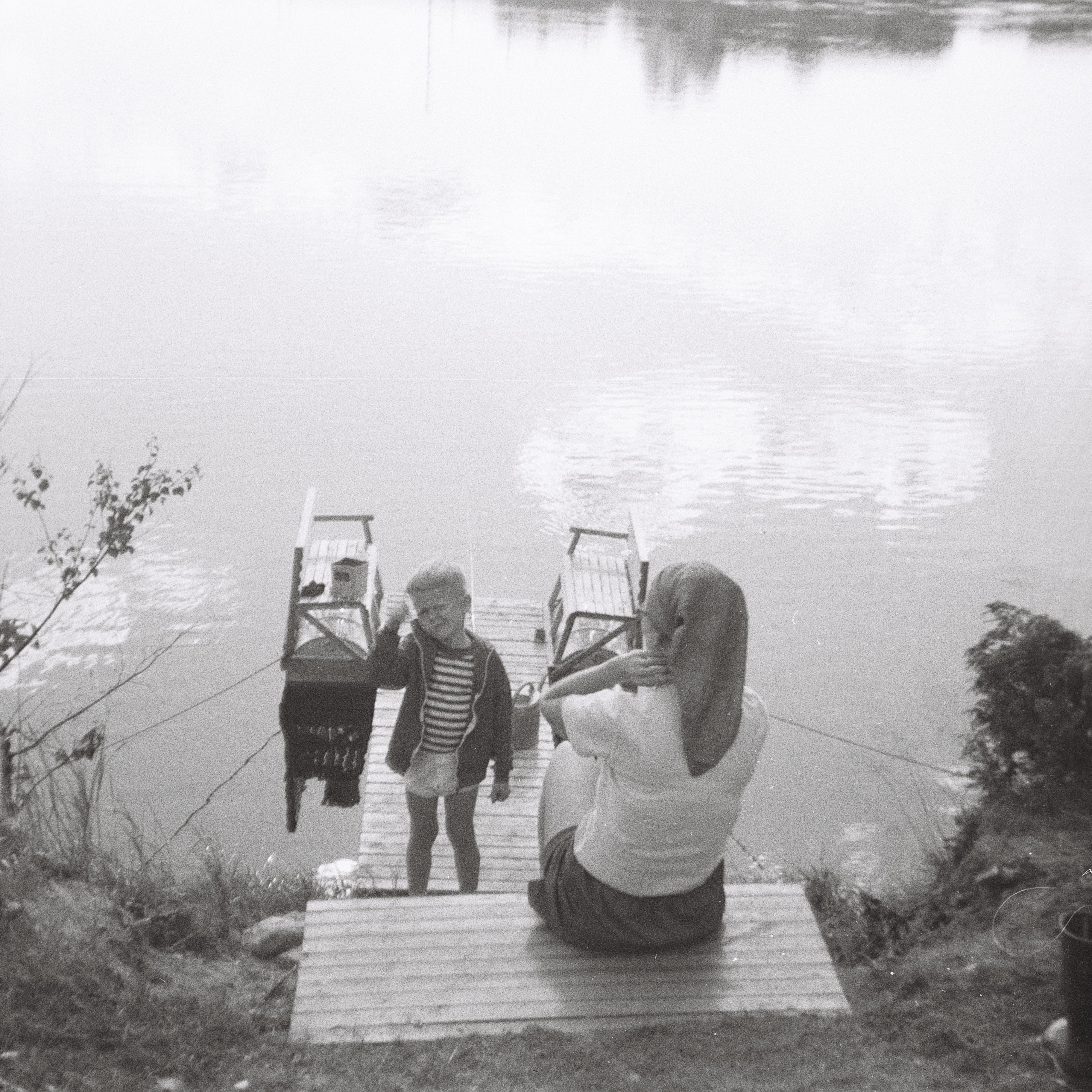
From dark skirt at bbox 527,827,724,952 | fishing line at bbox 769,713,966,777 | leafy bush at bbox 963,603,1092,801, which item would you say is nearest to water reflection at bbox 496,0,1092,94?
fishing line at bbox 769,713,966,777

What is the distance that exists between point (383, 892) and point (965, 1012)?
3.03 m

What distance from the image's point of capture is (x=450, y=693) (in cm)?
464

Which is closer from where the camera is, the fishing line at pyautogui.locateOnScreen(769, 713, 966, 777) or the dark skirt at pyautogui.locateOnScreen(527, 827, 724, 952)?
the dark skirt at pyautogui.locateOnScreen(527, 827, 724, 952)

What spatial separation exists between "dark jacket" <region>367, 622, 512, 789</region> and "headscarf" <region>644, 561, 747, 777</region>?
1227 millimetres

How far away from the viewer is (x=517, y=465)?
15.6 metres

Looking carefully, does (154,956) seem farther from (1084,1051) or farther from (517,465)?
(517,465)

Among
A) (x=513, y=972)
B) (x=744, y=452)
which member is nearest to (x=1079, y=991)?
(x=513, y=972)

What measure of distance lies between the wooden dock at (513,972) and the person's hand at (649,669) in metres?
0.78

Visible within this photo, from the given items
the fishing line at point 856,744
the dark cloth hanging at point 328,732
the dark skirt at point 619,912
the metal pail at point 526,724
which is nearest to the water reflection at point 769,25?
the fishing line at point 856,744

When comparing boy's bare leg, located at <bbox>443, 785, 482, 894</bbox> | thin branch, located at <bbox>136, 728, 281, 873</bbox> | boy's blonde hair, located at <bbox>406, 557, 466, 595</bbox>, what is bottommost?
thin branch, located at <bbox>136, 728, 281, 873</bbox>

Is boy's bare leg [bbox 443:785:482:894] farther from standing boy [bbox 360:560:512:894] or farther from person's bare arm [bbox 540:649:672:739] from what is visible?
person's bare arm [bbox 540:649:672:739]

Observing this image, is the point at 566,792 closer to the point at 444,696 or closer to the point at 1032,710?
the point at 444,696

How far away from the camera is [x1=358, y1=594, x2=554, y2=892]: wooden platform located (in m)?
6.32

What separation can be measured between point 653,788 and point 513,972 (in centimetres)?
63
